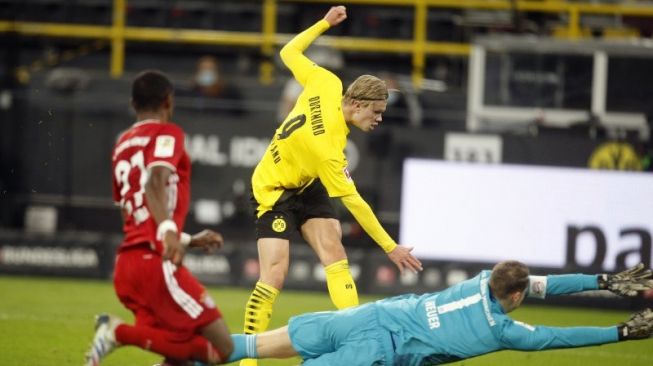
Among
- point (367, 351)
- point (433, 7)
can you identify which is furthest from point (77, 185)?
point (367, 351)

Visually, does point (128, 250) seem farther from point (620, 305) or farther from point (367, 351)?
point (620, 305)

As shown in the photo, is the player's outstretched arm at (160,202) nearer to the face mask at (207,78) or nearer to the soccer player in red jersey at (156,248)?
the soccer player in red jersey at (156,248)

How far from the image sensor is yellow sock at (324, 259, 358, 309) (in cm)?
955

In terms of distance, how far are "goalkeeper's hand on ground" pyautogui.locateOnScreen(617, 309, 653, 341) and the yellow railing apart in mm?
11051

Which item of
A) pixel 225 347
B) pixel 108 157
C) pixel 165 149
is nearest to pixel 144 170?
pixel 165 149

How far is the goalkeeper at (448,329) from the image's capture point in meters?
7.96

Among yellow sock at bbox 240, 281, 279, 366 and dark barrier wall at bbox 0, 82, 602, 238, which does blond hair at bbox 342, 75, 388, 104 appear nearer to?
yellow sock at bbox 240, 281, 279, 366

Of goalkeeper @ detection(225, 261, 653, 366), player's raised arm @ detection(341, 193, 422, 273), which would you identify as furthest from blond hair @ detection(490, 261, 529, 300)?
player's raised arm @ detection(341, 193, 422, 273)

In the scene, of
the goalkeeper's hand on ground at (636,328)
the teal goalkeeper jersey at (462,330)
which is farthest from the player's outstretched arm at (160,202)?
the goalkeeper's hand on ground at (636,328)

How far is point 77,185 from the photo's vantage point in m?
16.6

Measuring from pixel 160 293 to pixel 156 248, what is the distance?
0.25 m

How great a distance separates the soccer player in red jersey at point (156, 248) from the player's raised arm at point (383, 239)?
1.81 m

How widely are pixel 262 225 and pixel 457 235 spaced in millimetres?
6018

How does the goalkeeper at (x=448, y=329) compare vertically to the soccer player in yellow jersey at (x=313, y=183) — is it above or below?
below
